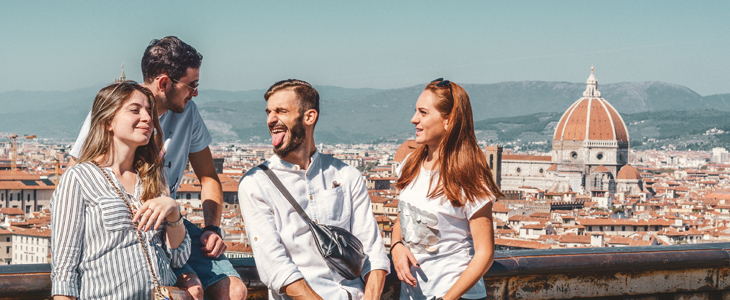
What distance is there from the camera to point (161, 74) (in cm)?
204

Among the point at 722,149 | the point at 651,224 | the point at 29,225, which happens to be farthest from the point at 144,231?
the point at 722,149

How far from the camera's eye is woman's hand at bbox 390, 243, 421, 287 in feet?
6.64

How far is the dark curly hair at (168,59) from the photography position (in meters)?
2.04

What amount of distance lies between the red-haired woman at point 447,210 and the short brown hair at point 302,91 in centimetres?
30

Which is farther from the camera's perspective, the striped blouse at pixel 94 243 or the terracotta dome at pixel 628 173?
the terracotta dome at pixel 628 173

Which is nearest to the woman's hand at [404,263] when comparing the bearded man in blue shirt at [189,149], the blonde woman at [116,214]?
the bearded man in blue shirt at [189,149]

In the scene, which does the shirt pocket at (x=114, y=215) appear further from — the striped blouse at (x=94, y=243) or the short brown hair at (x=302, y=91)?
the short brown hair at (x=302, y=91)

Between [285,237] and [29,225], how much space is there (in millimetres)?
26057

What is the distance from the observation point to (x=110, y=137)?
5.70ft

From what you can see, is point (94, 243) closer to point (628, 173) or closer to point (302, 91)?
point (302, 91)

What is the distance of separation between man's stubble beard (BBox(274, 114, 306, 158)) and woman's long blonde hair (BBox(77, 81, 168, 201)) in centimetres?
31

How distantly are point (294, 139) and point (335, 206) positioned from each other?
0.66 feet

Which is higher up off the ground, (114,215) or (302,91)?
(302,91)

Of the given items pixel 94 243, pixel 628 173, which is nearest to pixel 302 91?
pixel 94 243
